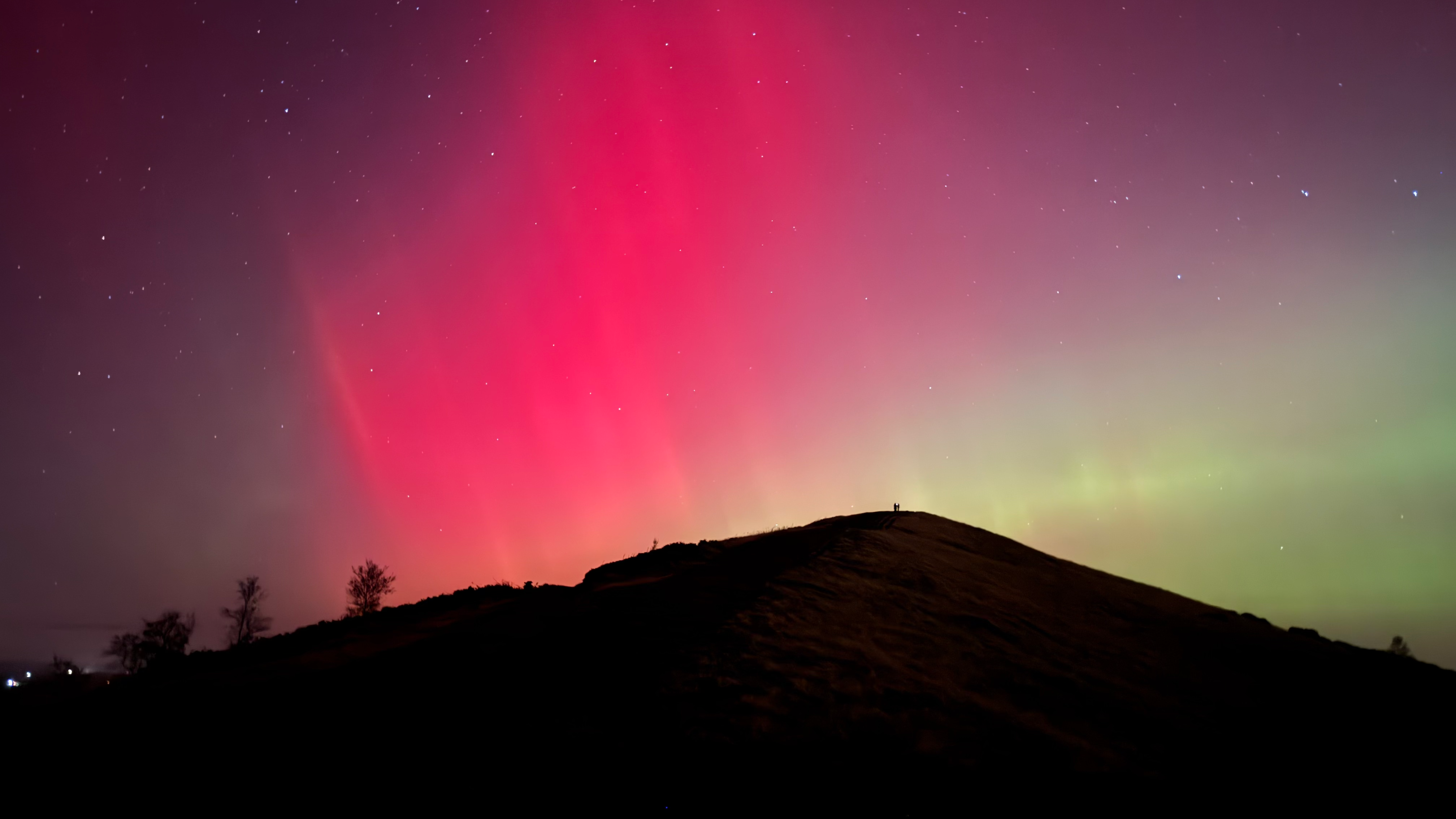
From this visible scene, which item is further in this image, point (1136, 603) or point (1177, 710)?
point (1136, 603)

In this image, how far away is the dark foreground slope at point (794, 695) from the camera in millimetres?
8188

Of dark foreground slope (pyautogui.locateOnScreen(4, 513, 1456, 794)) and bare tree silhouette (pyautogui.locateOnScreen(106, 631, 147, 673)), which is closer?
dark foreground slope (pyautogui.locateOnScreen(4, 513, 1456, 794))

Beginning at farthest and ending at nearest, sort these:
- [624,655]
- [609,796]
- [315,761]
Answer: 1. [624,655]
2. [315,761]
3. [609,796]

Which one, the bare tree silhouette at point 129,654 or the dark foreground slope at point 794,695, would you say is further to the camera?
the bare tree silhouette at point 129,654

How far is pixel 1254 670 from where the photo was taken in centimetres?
1467

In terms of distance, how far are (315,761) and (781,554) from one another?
12046 millimetres

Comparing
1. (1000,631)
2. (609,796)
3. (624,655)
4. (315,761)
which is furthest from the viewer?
(1000,631)

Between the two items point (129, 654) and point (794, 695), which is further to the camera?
point (129, 654)

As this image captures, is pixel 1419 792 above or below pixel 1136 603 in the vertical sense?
below

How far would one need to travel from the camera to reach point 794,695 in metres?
9.51

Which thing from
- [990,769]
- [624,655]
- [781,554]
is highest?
[781,554]

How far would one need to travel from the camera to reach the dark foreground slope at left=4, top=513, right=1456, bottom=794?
8.19 m

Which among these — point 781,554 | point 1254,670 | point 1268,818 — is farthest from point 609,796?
point 1254,670

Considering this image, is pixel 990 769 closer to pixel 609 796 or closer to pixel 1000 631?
pixel 609 796
